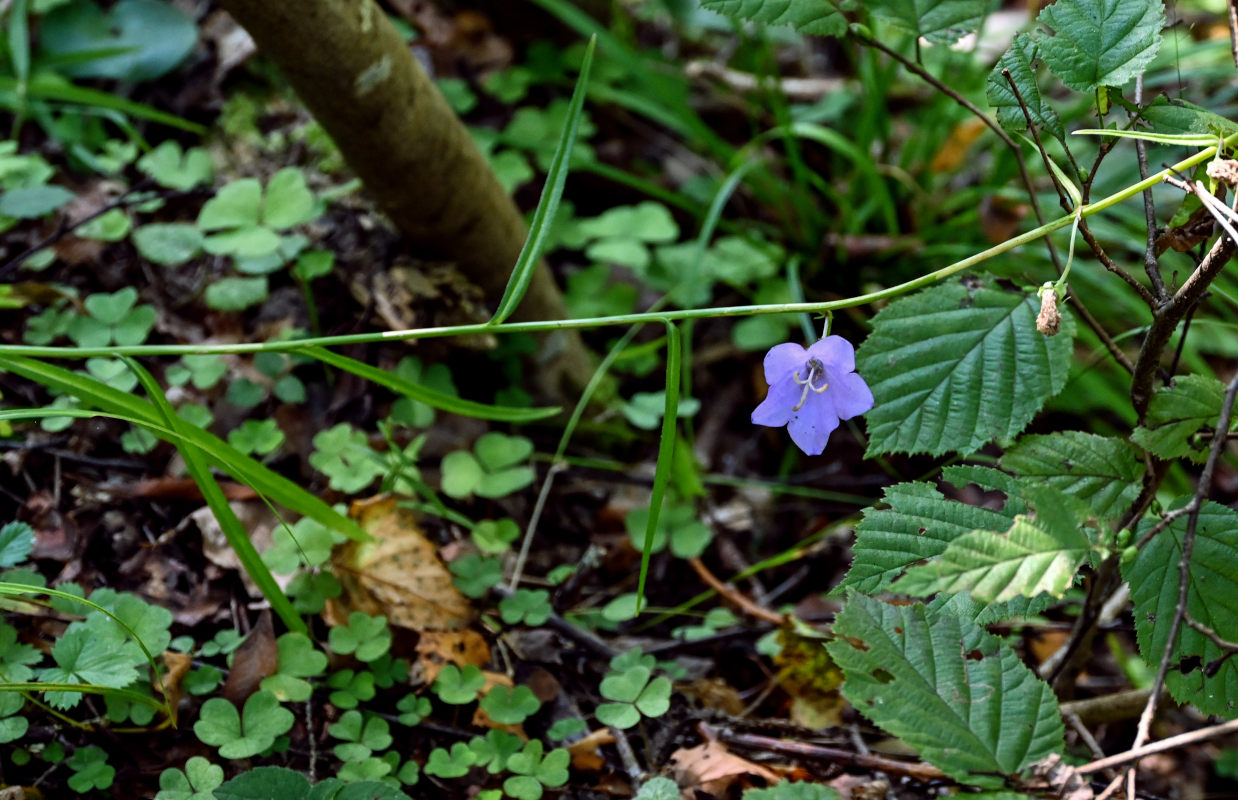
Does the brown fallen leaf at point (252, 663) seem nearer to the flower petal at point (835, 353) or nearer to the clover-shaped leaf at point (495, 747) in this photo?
the clover-shaped leaf at point (495, 747)

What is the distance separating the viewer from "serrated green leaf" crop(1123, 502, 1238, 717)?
983mm

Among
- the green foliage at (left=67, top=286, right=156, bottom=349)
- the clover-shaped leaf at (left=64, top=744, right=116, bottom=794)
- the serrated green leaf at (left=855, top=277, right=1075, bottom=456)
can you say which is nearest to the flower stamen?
the serrated green leaf at (left=855, top=277, right=1075, bottom=456)

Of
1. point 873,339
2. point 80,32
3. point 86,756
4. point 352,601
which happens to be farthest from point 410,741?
point 80,32

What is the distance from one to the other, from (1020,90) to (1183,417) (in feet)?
1.43

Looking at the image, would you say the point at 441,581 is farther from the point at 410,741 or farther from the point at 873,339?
the point at 873,339

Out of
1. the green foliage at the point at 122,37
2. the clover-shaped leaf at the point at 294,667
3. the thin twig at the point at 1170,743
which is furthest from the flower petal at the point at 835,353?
the green foliage at the point at 122,37

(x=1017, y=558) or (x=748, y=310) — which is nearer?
(x=1017, y=558)

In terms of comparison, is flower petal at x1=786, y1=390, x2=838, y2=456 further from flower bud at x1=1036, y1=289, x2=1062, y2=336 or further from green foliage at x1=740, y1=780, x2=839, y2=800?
green foliage at x1=740, y1=780, x2=839, y2=800

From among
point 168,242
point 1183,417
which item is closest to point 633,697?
point 1183,417

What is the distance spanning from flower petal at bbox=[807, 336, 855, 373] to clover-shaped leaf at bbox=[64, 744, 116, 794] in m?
1.00

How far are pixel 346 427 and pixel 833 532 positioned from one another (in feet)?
3.30

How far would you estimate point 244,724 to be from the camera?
1196 mm

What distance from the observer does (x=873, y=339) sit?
3.89 feet

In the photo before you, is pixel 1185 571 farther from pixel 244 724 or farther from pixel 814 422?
pixel 244 724
